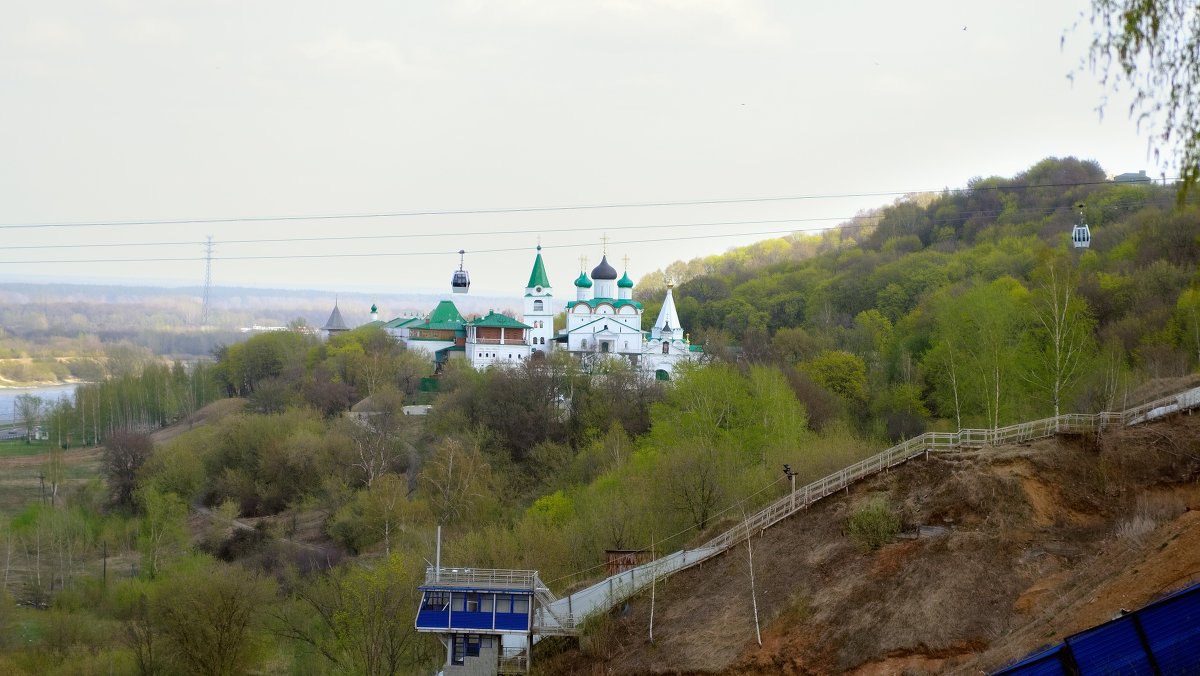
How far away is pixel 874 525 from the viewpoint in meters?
20.1

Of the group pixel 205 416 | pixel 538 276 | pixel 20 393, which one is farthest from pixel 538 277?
pixel 20 393

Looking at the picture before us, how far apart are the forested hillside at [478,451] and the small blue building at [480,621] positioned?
5.18 m

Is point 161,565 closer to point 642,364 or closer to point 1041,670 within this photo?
point 642,364

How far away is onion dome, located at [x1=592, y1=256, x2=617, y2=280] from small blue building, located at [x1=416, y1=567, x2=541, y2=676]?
153 feet

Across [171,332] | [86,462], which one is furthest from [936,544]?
[171,332]

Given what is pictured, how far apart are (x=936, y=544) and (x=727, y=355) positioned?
40.1m

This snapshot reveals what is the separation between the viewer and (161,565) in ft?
137

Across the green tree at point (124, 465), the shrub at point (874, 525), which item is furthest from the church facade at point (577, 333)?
the shrub at point (874, 525)

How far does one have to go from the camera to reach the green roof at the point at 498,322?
67.9 metres

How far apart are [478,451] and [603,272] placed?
26.1 m

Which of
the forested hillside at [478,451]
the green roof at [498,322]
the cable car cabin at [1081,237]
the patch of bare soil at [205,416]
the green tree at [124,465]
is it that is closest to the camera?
the forested hillside at [478,451]

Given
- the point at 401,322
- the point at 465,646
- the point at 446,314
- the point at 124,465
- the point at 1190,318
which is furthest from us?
the point at 401,322

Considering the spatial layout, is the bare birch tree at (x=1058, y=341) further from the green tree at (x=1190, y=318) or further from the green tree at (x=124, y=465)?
the green tree at (x=124, y=465)

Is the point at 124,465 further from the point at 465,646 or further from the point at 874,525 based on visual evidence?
the point at 874,525
